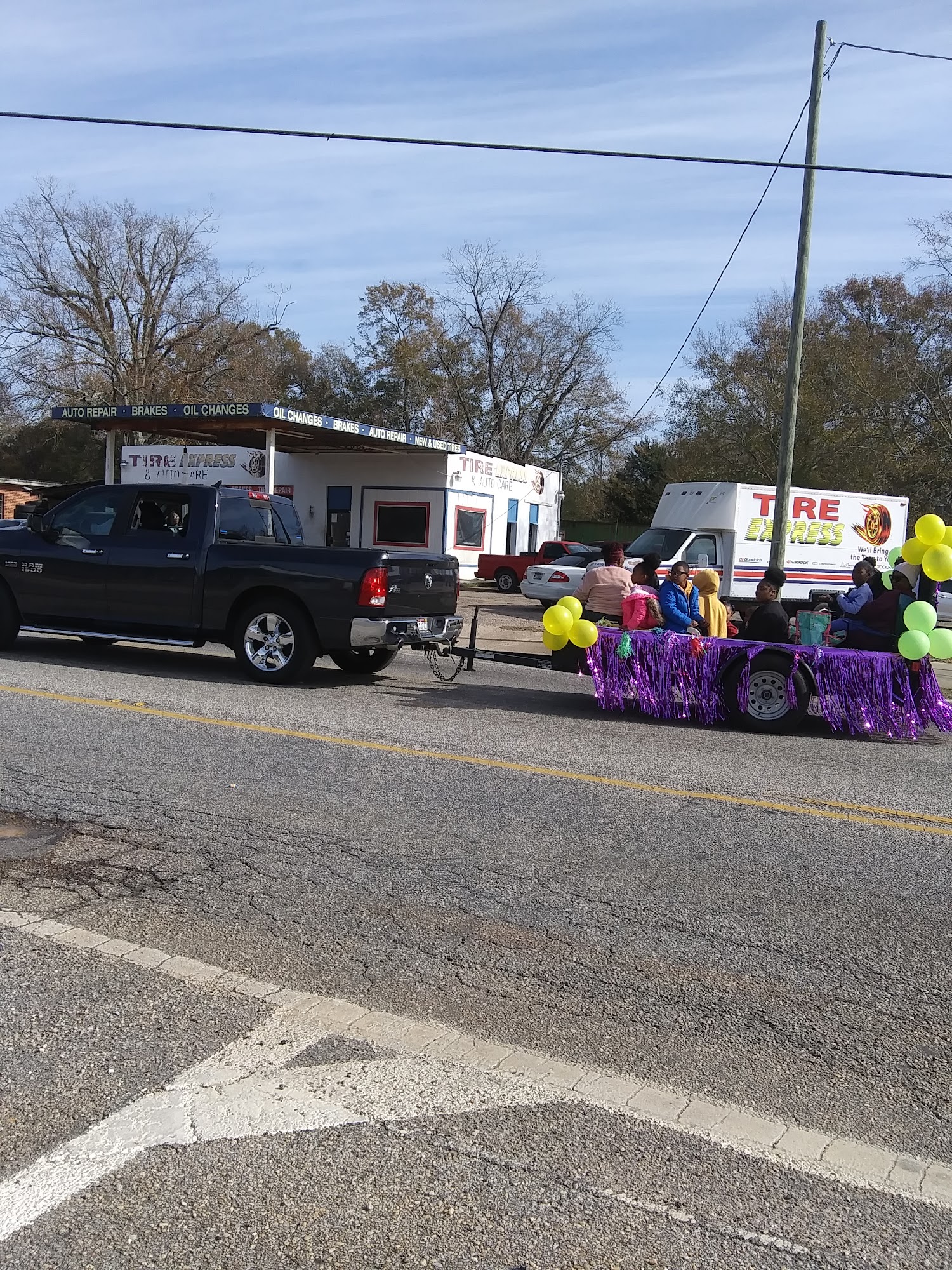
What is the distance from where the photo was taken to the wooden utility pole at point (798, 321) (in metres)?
15.0

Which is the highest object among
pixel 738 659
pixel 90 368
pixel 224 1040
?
pixel 90 368

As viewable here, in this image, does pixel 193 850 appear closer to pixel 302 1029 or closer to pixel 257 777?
pixel 257 777

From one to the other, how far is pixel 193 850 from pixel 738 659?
5553mm

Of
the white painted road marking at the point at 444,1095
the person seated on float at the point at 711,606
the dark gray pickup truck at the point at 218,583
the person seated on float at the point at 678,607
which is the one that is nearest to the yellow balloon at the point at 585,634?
the person seated on float at the point at 678,607

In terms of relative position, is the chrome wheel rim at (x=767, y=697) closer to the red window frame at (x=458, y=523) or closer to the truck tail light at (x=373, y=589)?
the truck tail light at (x=373, y=589)

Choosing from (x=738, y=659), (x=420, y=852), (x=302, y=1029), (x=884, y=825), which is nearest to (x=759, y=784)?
(x=884, y=825)

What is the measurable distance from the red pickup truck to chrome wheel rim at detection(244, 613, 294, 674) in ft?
66.9

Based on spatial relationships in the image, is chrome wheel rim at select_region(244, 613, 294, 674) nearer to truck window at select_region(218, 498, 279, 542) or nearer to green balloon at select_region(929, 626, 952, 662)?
truck window at select_region(218, 498, 279, 542)

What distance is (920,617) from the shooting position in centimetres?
942

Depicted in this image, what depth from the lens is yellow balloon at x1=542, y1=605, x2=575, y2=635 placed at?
10008mm

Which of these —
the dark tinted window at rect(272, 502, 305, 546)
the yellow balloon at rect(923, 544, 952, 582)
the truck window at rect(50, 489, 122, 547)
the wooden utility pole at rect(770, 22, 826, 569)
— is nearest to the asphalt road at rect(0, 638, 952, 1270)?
the yellow balloon at rect(923, 544, 952, 582)

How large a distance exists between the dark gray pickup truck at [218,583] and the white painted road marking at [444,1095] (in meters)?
6.91

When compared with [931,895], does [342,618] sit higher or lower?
higher

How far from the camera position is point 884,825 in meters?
6.66
